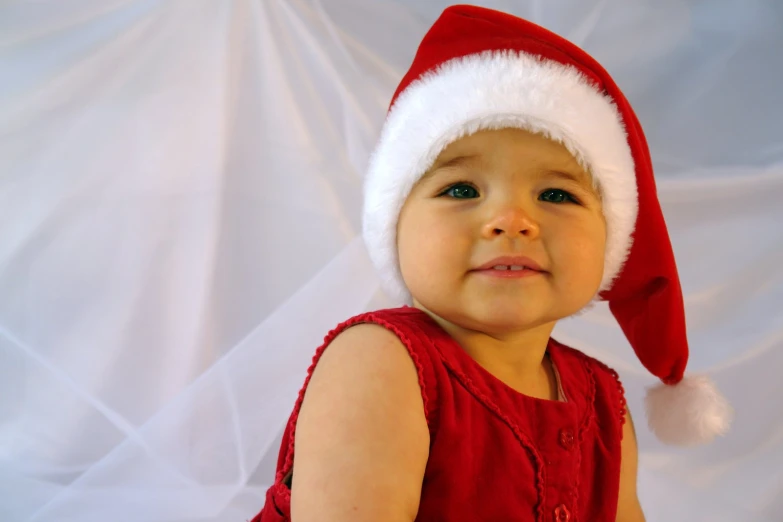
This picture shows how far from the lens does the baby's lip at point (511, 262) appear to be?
2.44ft

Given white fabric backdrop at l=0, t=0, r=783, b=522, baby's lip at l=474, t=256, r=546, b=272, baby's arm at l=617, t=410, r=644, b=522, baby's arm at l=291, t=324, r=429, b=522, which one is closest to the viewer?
baby's arm at l=291, t=324, r=429, b=522

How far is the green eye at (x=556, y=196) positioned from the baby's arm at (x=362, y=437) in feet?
0.78

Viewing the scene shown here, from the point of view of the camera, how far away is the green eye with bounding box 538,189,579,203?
799mm

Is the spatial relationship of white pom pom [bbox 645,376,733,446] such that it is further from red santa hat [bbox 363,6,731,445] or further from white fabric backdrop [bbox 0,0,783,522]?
white fabric backdrop [bbox 0,0,783,522]

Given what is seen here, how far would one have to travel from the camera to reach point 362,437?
0.66 m

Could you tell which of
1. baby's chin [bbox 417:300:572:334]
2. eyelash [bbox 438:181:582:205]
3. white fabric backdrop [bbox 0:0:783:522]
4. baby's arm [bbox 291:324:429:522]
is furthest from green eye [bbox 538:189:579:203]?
white fabric backdrop [bbox 0:0:783:522]

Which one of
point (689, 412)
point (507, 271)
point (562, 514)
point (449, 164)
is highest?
point (449, 164)

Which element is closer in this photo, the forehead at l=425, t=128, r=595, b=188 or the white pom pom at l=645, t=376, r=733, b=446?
the forehead at l=425, t=128, r=595, b=188

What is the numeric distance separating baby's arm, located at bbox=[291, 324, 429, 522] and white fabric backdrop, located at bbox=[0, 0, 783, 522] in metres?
0.53

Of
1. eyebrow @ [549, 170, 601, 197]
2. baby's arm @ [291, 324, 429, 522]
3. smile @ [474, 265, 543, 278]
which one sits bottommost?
baby's arm @ [291, 324, 429, 522]

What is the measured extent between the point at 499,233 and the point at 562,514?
32 centimetres

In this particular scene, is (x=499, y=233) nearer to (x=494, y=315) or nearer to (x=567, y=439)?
(x=494, y=315)

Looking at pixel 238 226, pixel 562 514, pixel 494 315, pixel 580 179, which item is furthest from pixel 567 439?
pixel 238 226

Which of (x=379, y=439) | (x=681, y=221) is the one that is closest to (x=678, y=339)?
(x=379, y=439)
